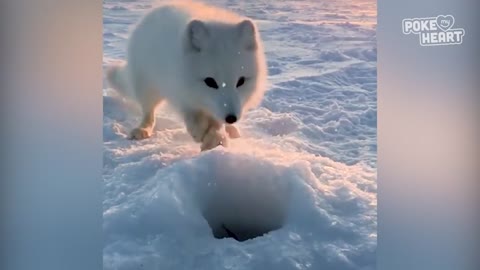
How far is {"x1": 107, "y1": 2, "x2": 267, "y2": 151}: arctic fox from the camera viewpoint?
1714mm

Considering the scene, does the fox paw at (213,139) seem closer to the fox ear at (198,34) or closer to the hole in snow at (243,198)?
the hole in snow at (243,198)

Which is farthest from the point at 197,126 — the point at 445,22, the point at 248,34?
the point at 445,22

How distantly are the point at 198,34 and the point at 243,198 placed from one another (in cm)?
35

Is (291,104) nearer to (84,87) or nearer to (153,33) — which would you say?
(153,33)

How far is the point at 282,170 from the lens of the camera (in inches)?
67.1

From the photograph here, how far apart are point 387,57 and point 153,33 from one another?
1.65 feet

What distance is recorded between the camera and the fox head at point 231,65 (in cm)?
171

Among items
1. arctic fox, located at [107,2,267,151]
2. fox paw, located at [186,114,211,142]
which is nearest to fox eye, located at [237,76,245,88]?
arctic fox, located at [107,2,267,151]

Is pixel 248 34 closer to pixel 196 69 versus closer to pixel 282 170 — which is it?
pixel 196 69

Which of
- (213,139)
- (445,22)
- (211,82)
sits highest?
(445,22)

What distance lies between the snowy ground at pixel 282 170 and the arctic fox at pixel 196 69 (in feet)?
0.09

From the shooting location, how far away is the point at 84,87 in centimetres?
186

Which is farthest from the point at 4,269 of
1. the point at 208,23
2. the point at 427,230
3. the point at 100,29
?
the point at 427,230

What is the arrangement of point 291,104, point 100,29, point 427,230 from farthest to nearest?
point 100,29
point 291,104
point 427,230
